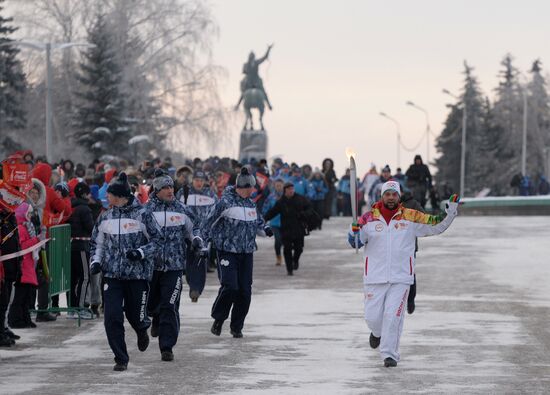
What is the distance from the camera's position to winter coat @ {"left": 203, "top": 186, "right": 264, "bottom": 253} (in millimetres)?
16656

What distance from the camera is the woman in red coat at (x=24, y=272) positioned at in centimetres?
1625

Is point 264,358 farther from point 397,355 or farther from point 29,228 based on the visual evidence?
point 29,228

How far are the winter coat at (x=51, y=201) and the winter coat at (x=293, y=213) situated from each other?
8.63m

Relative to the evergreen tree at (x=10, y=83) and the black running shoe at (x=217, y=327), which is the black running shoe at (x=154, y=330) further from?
the evergreen tree at (x=10, y=83)

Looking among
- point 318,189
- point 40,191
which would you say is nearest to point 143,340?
point 40,191

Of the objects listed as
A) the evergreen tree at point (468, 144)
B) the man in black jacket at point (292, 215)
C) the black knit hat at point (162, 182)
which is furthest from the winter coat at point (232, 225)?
the evergreen tree at point (468, 144)

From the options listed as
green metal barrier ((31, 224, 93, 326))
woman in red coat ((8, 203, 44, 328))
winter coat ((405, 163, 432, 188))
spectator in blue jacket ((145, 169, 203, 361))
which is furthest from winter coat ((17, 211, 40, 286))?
winter coat ((405, 163, 432, 188))

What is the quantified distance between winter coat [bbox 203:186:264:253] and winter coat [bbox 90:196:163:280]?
2513mm

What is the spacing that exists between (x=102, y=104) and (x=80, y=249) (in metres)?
45.1

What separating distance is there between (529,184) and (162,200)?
5401 centimetres

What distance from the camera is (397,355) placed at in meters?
14.2

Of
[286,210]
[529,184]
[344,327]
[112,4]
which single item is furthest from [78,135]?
[344,327]

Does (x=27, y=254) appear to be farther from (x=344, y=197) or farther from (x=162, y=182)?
(x=344, y=197)

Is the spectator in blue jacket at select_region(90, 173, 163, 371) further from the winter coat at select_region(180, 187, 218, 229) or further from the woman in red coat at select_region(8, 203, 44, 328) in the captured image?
the winter coat at select_region(180, 187, 218, 229)
